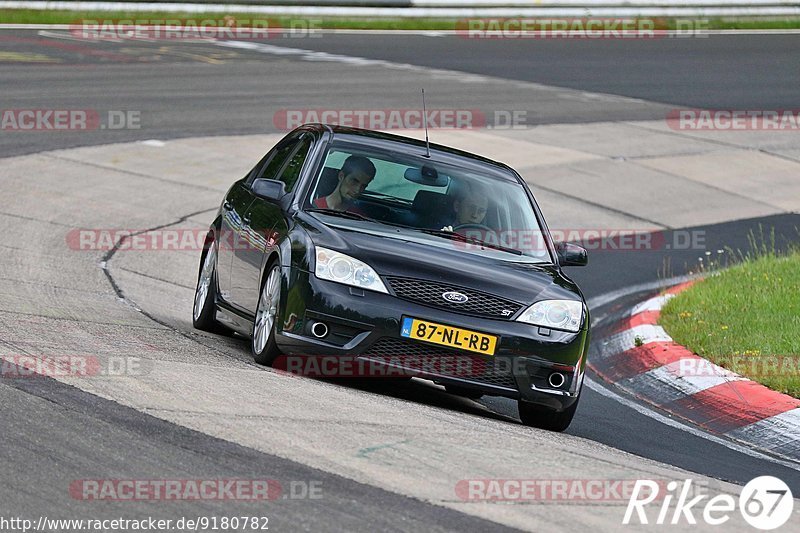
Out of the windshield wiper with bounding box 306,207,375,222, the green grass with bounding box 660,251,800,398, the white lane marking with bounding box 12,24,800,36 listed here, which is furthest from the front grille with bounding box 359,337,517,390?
the white lane marking with bounding box 12,24,800,36

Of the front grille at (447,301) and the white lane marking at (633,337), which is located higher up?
the front grille at (447,301)

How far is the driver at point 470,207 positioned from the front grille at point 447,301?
0.99 metres

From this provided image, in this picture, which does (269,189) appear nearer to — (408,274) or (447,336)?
(408,274)

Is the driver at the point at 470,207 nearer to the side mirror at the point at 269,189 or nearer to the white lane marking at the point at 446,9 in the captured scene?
the side mirror at the point at 269,189

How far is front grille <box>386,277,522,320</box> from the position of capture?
7.96 meters

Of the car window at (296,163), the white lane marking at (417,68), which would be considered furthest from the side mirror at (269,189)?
the white lane marking at (417,68)

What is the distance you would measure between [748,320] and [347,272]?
4391 millimetres

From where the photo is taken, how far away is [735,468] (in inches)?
311

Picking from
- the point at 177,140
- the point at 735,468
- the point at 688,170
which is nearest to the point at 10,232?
the point at 177,140

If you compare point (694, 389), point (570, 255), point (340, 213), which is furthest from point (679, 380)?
point (340, 213)

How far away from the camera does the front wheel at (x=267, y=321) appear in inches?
327

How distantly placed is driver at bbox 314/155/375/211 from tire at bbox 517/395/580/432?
1.61 meters

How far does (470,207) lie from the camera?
9109mm

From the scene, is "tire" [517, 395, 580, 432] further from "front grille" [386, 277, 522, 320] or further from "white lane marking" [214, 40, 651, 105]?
"white lane marking" [214, 40, 651, 105]
